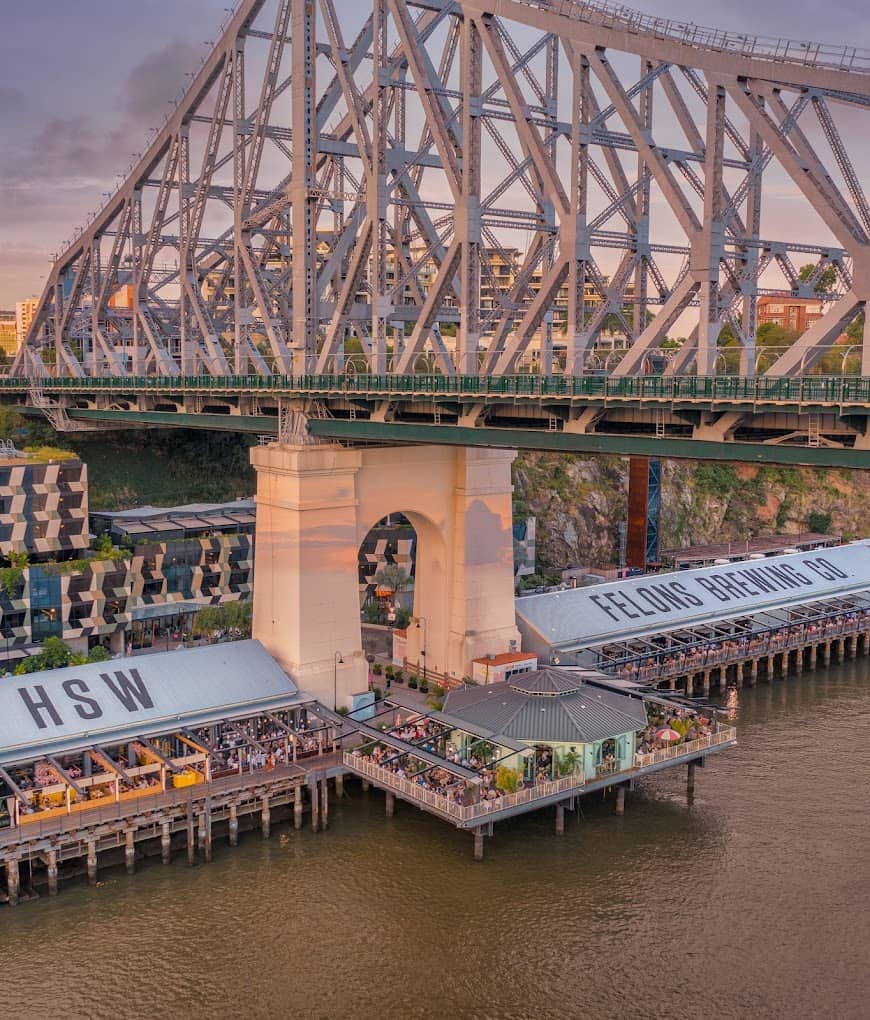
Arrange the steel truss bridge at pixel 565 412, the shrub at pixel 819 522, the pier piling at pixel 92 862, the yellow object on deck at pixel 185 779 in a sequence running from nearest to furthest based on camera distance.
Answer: the steel truss bridge at pixel 565 412, the pier piling at pixel 92 862, the yellow object on deck at pixel 185 779, the shrub at pixel 819 522

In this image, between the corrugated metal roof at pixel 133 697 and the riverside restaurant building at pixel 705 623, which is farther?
the riverside restaurant building at pixel 705 623

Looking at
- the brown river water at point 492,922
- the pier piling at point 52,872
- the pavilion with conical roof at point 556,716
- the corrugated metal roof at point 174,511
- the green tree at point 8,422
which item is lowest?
the brown river water at point 492,922

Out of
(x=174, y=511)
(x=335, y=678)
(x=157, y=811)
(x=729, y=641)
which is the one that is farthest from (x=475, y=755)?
(x=174, y=511)

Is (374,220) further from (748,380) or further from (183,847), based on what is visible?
(183,847)

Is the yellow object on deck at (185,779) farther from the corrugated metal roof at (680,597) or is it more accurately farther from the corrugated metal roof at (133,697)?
the corrugated metal roof at (680,597)

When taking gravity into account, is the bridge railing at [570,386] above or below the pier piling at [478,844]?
above

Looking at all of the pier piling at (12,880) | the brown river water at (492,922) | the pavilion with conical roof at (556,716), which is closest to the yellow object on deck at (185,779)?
the brown river water at (492,922)

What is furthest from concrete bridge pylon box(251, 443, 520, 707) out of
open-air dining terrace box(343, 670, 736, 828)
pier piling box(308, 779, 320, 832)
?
pier piling box(308, 779, 320, 832)
